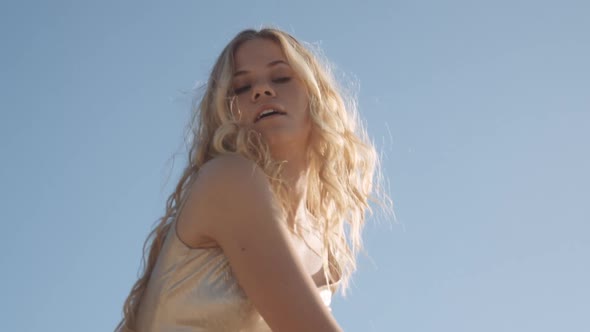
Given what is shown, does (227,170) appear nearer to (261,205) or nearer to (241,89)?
(261,205)

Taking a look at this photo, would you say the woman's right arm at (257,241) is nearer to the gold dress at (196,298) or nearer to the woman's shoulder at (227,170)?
the woman's shoulder at (227,170)

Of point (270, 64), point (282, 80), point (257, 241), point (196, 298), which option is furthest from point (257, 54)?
point (196, 298)

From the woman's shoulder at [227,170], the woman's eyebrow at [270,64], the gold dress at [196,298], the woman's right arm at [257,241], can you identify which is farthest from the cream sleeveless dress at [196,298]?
the woman's eyebrow at [270,64]

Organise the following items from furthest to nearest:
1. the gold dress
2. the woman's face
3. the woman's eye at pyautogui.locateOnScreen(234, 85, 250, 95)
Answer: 1. the woman's eye at pyautogui.locateOnScreen(234, 85, 250, 95)
2. the woman's face
3. the gold dress

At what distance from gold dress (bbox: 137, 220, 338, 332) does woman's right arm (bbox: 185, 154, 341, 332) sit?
0.34 feet

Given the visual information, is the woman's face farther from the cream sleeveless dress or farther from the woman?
the cream sleeveless dress

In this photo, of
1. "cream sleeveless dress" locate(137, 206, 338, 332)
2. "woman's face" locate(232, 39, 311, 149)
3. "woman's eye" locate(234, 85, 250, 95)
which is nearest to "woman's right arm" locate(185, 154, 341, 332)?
"cream sleeveless dress" locate(137, 206, 338, 332)

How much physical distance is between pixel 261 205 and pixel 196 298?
54 centimetres

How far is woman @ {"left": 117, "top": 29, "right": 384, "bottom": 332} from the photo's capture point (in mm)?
3654

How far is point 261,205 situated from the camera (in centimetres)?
375

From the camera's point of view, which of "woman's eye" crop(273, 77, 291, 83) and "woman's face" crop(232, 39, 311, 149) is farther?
"woman's eye" crop(273, 77, 291, 83)

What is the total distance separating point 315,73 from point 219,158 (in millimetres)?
1308

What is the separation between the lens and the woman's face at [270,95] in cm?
452

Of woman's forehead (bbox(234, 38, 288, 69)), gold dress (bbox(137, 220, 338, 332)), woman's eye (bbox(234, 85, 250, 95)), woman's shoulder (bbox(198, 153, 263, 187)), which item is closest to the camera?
gold dress (bbox(137, 220, 338, 332))
